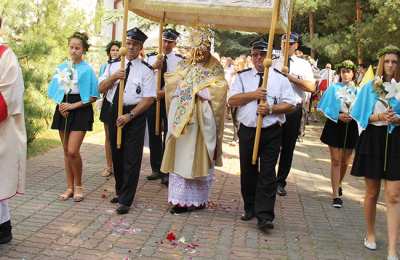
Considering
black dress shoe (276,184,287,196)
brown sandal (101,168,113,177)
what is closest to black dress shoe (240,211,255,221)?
black dress shoe (276,184,287,196)

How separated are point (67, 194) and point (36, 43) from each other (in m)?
3.44

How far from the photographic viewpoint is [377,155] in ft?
17.7

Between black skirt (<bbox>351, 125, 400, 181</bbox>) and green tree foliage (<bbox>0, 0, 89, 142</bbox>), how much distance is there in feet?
19.5

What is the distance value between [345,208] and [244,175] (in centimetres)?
197

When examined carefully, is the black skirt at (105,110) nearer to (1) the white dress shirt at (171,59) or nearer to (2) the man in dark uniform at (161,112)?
(2) the man in dark uniform at (161,112)

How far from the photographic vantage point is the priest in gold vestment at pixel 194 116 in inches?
248

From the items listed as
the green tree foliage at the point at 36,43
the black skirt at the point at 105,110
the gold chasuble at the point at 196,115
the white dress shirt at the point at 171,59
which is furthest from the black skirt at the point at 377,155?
the green tree foliage at the point at 36,43

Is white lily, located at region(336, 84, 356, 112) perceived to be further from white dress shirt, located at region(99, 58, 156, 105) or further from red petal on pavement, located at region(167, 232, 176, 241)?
red petal on pavement, located at region(167, 232, 176, 241)

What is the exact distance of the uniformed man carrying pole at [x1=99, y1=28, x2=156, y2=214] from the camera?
6340mm

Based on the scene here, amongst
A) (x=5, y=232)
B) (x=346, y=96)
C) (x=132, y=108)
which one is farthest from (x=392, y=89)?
(x=5, y=232)

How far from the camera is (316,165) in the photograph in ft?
35.7

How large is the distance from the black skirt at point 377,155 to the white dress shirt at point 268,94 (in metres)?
0.94

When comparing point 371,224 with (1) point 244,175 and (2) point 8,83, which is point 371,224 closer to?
(1) point 244,175

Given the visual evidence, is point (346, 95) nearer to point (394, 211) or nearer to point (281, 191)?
point (281, 191)
